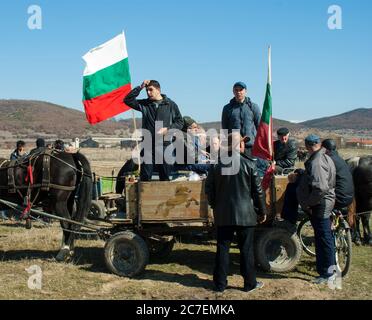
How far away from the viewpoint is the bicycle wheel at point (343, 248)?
6.46 m

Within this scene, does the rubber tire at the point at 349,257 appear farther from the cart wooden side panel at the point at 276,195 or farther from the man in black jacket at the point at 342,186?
the cart wooden side panel at the point at 276,195

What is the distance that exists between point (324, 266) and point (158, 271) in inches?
92.0

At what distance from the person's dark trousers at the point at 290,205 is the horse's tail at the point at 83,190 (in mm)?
3133

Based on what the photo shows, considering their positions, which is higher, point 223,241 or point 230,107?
point 230,107

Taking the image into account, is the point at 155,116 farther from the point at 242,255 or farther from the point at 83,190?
the point at 242,255

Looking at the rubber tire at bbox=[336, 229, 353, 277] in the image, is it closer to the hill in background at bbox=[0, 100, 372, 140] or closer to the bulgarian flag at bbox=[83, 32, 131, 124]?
the bulgarian flag at bbox=[83, 32, 131, 124]

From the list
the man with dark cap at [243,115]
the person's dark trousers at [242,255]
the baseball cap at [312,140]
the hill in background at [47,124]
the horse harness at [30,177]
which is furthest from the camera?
the hill in background at [47,124]

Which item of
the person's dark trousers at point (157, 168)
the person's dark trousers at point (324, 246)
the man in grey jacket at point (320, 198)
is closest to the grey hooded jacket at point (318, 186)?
the man in grey jacket at point (320, 198)
